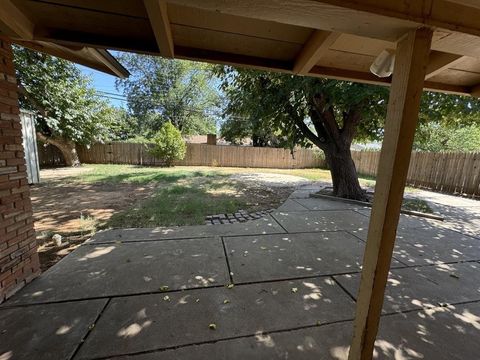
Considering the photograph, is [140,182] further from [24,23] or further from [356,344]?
[356,344]

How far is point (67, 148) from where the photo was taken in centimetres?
1267

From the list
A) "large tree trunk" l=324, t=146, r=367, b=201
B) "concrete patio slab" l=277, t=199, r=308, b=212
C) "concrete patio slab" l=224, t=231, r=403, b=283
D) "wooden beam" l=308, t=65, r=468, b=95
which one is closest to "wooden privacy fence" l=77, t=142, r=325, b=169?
"large tree trunk" l=324, t=146, r=367, b=201

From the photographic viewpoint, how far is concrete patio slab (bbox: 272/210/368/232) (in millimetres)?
4121

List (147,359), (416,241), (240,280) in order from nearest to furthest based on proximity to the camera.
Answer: (147,359), (240,280), (416,241)

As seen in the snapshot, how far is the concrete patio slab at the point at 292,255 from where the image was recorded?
2.68 metres

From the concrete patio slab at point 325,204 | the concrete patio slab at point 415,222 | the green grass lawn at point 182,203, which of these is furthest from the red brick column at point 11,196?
the concrete patio slab at point 415,222

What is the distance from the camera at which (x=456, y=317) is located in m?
2.08

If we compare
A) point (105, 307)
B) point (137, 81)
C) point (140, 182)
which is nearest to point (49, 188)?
point (140, 182)

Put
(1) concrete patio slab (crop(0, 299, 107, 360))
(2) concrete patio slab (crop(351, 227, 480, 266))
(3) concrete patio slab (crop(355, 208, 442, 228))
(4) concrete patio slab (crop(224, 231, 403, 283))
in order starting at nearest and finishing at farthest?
(1) concrete patio slab (crop(0, 299, 107, 360)), (4) concrete patio slab (crop(224, 231, 403, 283)), (2) concrete patio slab (crop(351, 227, 480, 266)), (3) concrete patio slab (crop(355, 208, 442, 228))

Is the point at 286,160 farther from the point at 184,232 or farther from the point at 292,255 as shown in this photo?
the point at 292,255

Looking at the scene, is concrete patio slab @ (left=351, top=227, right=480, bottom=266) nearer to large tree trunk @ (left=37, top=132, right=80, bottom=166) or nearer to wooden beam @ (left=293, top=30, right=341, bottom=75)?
wooden beam @ (left=293, top=30, right=341, bottom=75)

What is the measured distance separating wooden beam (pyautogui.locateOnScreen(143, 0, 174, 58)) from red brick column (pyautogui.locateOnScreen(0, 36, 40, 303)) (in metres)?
1.49

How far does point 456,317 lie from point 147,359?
2.57 m

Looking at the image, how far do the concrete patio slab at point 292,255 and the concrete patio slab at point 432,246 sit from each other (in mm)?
367
